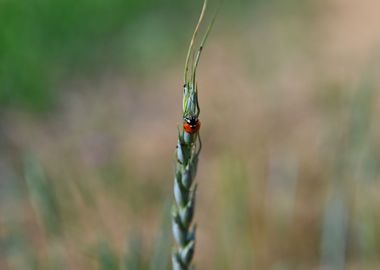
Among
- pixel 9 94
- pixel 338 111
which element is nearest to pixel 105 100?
pixel 9 94

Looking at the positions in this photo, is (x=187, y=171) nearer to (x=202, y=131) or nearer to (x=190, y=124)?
(x=190, y=124)

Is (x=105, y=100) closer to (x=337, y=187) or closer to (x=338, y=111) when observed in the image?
(x=338, y=111)

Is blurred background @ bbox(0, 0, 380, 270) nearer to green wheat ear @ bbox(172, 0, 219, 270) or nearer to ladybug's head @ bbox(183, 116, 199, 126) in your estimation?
green wheat ear @ bbox(172, 0, 219, 270)

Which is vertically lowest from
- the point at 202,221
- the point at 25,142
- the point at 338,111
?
the point at 202,221

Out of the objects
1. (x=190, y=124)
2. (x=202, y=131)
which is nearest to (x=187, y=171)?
(x=190, y=124)

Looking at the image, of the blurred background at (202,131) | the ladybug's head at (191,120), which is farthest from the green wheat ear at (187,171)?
the blurred background at (202,131)

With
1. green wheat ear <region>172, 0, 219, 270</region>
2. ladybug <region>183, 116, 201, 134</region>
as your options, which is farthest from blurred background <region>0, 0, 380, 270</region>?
ladybug <region>183, 116, 201, 134</region>

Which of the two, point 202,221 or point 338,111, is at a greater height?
point 338,111
